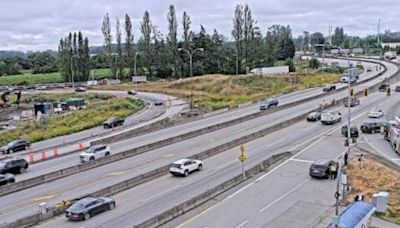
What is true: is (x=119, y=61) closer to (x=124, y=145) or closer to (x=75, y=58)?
(x=75, y=58)

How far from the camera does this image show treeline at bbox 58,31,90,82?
499 ft

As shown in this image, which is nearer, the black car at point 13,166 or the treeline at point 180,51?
the black car at point 13,166

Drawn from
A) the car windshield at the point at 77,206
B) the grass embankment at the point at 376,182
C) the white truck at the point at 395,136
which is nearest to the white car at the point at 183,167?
the car windshield at the point at 77,206

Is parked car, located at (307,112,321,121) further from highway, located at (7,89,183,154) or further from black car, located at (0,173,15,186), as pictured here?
black car, located at (0,173,15,186)

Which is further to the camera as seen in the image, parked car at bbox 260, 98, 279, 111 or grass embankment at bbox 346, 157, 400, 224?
parked car at bbox 260, 98, 279, 111

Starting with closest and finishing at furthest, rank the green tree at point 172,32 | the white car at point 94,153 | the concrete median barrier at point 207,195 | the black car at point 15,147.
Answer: the concrete median barrier at point 207,195 → the white car at point 94,153 → the black car at point 15,147 → the green tree at point 172,32

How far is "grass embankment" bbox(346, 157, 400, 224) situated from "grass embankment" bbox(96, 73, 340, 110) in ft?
→ 171

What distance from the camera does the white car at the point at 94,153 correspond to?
1780 inches

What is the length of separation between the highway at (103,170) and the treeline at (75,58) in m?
96.6

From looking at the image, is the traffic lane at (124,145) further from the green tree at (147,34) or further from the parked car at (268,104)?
the green tree at (147,34)

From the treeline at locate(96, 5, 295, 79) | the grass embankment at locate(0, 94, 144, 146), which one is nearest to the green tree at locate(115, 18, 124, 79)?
the treeline at locate(96, 5, 295, 79)

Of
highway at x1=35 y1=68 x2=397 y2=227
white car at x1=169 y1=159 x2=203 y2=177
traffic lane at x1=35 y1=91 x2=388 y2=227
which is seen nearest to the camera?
highway at x1=35 y1=68 x2=397 y2=227

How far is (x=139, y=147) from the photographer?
4869 centimetres

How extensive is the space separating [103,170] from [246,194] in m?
13.3
